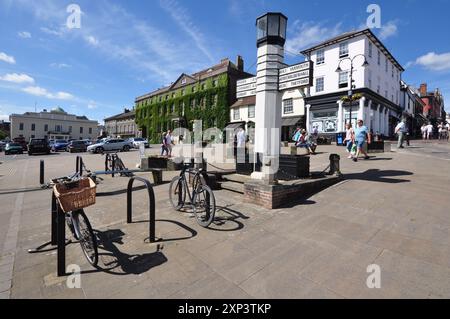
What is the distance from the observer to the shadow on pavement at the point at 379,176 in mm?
6595

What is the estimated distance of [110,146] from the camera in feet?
85.7

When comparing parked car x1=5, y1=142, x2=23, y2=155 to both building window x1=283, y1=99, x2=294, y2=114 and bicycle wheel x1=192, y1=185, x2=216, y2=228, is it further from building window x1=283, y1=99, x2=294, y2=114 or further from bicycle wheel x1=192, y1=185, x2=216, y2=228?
building window x1=283, y1=99, x2=294, y2=114

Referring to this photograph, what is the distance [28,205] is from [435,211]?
29.4 feet

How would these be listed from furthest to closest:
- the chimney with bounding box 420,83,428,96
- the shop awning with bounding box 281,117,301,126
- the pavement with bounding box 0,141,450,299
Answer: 1. the chimney with bounding box 420,83,428,96
2. the shop awning with bounding box 281,117,301,126
3. the pavement with bounding box 0,141,450,299

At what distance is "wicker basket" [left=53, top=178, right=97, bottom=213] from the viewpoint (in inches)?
→ 117

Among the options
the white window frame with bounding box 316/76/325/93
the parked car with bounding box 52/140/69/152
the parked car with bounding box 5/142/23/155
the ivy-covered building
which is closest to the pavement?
the white window frame with bounding box 316/76/325/93

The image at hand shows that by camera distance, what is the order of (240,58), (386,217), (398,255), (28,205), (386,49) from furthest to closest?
(240,58)
(386,49)
(28,205)
(386,217)
(398,255)

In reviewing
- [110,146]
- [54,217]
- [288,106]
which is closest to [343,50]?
[288,106]

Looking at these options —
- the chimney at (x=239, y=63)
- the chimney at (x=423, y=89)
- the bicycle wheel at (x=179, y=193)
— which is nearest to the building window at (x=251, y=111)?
the chimney at (x=239, y=63)

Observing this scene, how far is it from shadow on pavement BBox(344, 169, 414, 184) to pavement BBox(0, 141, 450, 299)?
799 millimetres

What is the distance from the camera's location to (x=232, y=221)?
4.50 m

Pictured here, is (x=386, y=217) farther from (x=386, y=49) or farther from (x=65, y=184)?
(x=386, y=49)

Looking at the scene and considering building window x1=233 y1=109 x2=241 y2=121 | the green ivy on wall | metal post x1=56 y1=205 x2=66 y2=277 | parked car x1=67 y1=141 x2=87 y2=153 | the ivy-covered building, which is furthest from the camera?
the green ivy on wall

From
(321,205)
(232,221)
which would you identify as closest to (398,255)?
(321,205)
